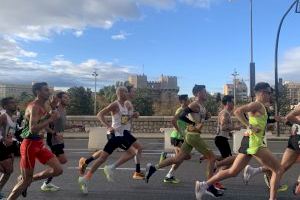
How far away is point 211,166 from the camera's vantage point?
789cm

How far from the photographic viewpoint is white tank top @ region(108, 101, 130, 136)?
860 centimetres

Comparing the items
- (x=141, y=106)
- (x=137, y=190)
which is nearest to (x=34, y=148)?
(x=137, y=190)

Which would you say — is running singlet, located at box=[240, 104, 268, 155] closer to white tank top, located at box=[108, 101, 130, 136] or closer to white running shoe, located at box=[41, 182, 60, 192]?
white tank top, located at box=[108, 101, 130, 136]

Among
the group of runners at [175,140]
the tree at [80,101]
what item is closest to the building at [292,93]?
the group of runners at [175,140]

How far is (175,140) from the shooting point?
33.9 feet

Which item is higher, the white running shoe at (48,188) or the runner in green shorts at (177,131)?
the runner in green shorts at (177,131)

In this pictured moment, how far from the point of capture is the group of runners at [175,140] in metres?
6.20

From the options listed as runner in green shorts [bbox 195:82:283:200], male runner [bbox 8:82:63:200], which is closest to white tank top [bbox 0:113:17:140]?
male runner [bbox 8:82:63:200]

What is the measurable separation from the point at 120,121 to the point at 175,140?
2.10 m

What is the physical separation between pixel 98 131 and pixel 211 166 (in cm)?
961

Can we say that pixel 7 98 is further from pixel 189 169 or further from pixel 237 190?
pixel 189 169

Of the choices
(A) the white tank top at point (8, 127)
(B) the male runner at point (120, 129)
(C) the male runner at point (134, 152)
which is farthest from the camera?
(C) the male runner at point (134, 152)

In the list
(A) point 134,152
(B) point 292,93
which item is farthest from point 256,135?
(B) point 292,93

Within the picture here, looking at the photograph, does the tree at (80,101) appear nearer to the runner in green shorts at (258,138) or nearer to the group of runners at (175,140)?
the group of runners at (175,140)
